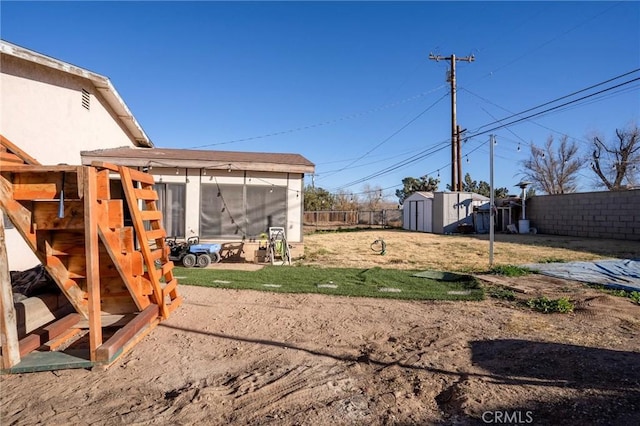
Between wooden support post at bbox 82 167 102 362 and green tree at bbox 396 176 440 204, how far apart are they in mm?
39988

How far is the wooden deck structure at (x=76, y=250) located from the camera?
338 centimetres

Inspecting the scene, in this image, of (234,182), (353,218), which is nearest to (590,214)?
(353,218)

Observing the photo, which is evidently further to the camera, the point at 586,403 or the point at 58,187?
the point at 58,187

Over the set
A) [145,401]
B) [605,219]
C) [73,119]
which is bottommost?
[145,401]

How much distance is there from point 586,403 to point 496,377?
2.18ft

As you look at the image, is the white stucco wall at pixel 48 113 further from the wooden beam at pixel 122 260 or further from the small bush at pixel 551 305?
the small bush at pixel 551 305

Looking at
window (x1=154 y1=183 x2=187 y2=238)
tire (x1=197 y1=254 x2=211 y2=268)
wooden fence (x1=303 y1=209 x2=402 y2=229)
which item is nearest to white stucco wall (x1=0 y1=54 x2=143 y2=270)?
window (x1=154 y1=183 x2=187 y2=238)

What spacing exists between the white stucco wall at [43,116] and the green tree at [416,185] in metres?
35.5

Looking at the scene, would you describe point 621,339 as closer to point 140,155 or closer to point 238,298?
point 238,298

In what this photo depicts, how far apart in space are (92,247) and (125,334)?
1.07 metres

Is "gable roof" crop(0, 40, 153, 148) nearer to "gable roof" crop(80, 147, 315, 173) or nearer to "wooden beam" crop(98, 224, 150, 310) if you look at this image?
"gable roof" crop(80, 147, 315, 173)

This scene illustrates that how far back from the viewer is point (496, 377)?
3201 mm

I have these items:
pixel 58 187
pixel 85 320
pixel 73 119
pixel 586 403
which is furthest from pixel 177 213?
pixel 586 403

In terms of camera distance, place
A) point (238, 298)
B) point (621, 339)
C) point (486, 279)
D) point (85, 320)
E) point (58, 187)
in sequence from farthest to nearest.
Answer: point (486, 279)
point (238, 298)
point (85, 320)
point (621, 339)
point (58, 187)
